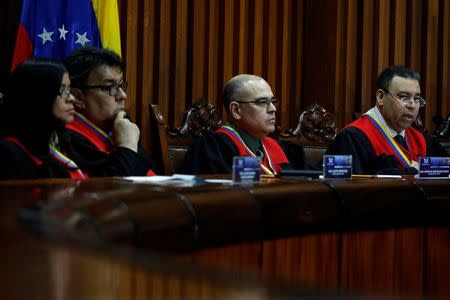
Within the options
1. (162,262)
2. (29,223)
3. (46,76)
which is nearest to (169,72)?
(46,76)

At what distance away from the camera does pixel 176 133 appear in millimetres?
3967

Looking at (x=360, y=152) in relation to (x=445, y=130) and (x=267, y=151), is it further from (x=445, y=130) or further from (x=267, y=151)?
(x=445, y=130)

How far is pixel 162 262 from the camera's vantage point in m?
0.80

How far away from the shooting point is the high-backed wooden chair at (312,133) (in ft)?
14.1

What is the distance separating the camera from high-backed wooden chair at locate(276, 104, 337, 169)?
4.31m

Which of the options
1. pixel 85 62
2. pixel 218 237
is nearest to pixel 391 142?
pixel 85 62

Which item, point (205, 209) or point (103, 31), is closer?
point (205, 209)

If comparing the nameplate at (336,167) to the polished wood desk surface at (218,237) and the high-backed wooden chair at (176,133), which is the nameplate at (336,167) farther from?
the high-backed wooden chair at (176,133)

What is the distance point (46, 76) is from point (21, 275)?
1.93m

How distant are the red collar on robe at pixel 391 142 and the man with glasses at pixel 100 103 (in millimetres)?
1530

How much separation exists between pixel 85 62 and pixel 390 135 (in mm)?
1915

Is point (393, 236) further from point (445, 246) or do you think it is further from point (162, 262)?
point (162, 262)

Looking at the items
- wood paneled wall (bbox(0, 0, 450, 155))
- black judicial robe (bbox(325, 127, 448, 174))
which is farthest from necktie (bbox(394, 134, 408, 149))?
wood paneled wall (bbox(0, 0, 450, 155))

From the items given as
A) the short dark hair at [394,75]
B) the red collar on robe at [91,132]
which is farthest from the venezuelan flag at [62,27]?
the short dark hair at [394,75]
